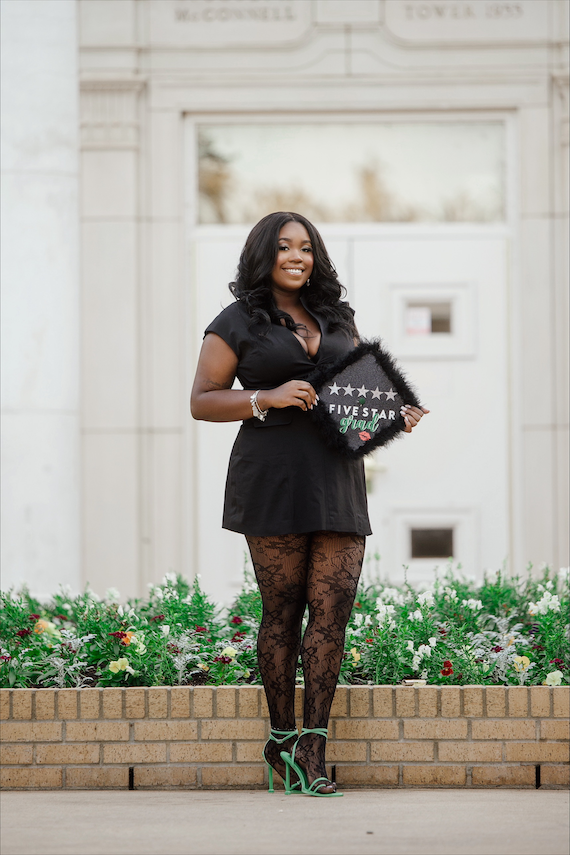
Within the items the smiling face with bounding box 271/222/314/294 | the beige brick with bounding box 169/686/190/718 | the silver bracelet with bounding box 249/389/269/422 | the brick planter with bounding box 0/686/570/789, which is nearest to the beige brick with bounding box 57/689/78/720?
the brick planter with bounding box 0/686/570/789

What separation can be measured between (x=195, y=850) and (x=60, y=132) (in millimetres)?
3422

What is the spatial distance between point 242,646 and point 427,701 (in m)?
0.73

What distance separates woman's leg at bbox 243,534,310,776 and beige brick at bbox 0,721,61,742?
73 cm

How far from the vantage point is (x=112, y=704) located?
3334 mm

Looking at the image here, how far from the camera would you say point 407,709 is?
3.31m

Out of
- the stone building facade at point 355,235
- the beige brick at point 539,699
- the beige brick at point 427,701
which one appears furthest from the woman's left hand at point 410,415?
the stone building facade at point 355,235

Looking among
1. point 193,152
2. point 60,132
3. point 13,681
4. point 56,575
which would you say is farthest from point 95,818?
point 193,152

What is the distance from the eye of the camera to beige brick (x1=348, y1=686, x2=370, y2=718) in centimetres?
331

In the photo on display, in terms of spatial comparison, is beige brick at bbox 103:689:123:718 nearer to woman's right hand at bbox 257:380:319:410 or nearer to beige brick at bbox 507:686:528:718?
woman's right hand at bbox 257:380:319:410

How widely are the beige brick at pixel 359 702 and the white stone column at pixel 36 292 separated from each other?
191 cm

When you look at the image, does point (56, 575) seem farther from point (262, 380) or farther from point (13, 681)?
point (262, 380)

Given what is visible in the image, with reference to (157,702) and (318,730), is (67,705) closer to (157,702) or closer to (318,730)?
(157,702)

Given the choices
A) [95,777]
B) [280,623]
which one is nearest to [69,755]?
[95,777]

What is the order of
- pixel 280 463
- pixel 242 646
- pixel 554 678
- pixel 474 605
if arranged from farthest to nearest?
pixel 474 605 < pixel 242 646 < pixel 554 678 < pixel 280 463
